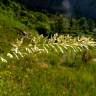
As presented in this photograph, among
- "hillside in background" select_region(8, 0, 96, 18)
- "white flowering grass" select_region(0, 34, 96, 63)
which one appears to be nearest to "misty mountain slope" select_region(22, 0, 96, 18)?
"hillside in background" select_region(8, 0, 96, 18)

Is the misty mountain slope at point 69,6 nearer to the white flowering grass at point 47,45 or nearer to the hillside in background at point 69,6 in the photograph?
the hillside in background at point 69,6

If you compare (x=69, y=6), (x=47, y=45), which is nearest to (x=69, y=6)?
(x=69, y=6)

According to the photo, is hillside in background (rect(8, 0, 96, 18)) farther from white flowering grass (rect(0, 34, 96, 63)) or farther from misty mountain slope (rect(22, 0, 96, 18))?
white flowering grass (rect(0, 34, 96, 63))

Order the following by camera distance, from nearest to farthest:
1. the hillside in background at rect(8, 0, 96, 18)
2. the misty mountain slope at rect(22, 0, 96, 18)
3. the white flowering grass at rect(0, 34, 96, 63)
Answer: the white flowering grass at rect(0, 34, 96, 63) < the hillside in background at rect(8, 0, 96, 18) < the misty mountain slope at rect(22, 0, 96, 18)

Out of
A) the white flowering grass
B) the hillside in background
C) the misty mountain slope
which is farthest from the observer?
the misty mountain slope

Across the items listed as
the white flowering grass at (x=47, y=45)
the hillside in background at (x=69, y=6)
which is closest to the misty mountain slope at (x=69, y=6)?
the hillside in background at (x=69, y=6)

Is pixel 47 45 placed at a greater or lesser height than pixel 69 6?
lesser

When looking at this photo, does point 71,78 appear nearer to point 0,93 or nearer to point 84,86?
point 84,86

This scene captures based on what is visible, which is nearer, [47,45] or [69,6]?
[47,45]

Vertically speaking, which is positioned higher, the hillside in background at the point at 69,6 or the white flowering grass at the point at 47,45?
the hillside in background at the point at 69,6

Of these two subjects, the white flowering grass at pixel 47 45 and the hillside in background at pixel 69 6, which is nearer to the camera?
the white flowering grass at pixel 47 45

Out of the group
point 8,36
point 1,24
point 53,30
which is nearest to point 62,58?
point 8,36

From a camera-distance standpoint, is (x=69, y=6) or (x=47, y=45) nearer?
(x=47, y=45)

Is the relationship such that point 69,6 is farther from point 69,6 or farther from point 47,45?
point 47,45
